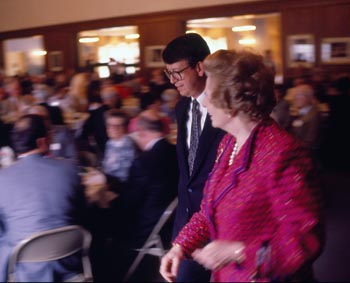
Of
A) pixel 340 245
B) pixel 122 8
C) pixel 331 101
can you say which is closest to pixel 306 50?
pixel 331 101

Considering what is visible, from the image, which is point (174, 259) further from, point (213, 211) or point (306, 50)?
point (306, 50)

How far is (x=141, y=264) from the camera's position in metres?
4.14

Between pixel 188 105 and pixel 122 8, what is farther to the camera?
pixel 122 8

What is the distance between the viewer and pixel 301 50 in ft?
29.3

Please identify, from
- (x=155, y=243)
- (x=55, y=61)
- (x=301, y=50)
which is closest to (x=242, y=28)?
(x=55, y=61)

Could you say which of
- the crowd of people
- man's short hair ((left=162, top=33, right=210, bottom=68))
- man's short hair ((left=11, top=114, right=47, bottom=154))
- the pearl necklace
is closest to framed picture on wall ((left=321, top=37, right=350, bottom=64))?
the crowd of people

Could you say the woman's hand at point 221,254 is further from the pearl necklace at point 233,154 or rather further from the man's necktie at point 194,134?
the man's necktie at point 194,134

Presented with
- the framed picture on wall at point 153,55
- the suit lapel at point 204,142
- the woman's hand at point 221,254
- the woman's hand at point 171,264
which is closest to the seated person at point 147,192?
the suit lapel at point 204,142

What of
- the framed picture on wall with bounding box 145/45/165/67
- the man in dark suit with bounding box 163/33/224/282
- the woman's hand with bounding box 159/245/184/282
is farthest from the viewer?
the framed picture on wall with bounding box 145/45/165/67

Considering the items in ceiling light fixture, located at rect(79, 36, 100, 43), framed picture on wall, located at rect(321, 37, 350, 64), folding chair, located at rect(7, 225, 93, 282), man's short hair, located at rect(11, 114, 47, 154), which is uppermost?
ceiling light fixture, located at rect(79, 36, 100, 43)

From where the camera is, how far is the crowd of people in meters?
1.23

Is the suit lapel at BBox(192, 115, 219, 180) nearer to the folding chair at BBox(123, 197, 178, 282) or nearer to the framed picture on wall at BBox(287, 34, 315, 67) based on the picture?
the folding chair at BBox(123, 197, 178, 282)

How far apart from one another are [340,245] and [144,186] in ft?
6.26

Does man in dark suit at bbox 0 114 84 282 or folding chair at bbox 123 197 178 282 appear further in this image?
folding chair at bbox 123 197 178 282
